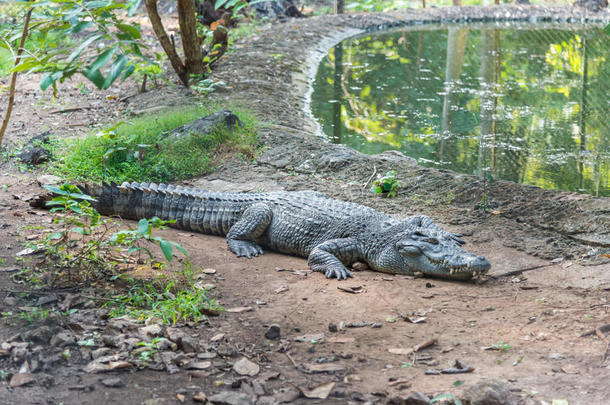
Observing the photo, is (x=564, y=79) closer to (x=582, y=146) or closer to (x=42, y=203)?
(x=582, y=146)

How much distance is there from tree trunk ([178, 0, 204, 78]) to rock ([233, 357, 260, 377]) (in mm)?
6648

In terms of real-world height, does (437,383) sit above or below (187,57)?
below

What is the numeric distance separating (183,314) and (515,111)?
8172mm

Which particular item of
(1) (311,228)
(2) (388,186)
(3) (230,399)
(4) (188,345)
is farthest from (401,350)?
(2) (388,186)

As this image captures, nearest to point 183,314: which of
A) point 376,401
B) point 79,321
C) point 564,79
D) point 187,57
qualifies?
point 79,321

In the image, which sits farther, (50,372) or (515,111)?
(515,111)

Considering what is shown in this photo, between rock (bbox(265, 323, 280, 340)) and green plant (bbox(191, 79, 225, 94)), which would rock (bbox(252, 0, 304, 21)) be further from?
rock (bbox(265, 323, 280, 340))

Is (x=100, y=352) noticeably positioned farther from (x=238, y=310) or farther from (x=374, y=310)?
(x=374, y=310)

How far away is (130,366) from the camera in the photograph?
3.03 metres

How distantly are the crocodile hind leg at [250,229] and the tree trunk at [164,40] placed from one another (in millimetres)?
4070

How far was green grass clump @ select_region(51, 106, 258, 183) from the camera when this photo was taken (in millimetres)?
6602

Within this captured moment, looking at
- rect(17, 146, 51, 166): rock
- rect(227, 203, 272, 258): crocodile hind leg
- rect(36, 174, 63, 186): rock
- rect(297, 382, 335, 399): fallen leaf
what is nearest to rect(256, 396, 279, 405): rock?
rect(297, 382, 335, 399): fallen leaf

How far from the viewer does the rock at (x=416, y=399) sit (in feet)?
9.07

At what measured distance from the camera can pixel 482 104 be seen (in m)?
10.9
